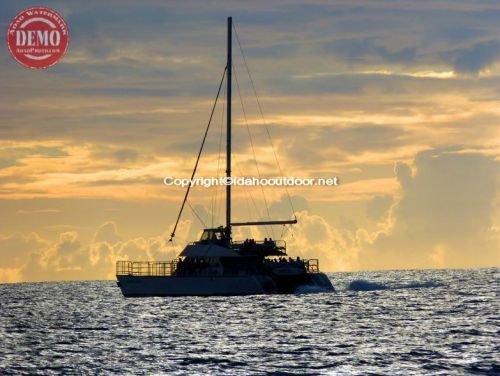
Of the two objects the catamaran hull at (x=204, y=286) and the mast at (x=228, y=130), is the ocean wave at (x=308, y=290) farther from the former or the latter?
the mast at (x=228, y=130)

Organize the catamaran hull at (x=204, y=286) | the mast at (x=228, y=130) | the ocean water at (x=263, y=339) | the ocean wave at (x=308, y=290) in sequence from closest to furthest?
the ocean water at (x=263, y=339), the catamaran hull at (x=204, y=286), the mast at (x=228, y=130), the ocean wave at (x=308, y=290)

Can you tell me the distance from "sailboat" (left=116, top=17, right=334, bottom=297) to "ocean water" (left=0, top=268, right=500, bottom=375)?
172 centimetres

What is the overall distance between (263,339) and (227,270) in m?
34.3

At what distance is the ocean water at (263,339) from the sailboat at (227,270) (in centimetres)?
172

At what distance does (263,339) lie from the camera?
200ft

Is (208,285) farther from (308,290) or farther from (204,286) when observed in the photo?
(308,290)

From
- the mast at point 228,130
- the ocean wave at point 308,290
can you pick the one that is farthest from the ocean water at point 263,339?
the mast at point 228,130

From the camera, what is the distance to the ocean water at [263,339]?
48281 mm

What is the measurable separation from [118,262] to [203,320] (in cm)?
2325

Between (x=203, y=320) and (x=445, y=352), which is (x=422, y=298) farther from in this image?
(x=445, y=352)

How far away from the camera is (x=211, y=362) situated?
50375 millimetres

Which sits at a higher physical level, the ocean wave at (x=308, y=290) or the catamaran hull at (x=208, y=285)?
the catamaran hull at (x=208, y=285)

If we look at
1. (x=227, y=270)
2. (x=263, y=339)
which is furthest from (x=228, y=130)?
(x=263, y=339)

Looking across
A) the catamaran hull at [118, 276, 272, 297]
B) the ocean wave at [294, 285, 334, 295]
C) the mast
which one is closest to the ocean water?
the catamaran hull at [118, 276, 272, 297]
